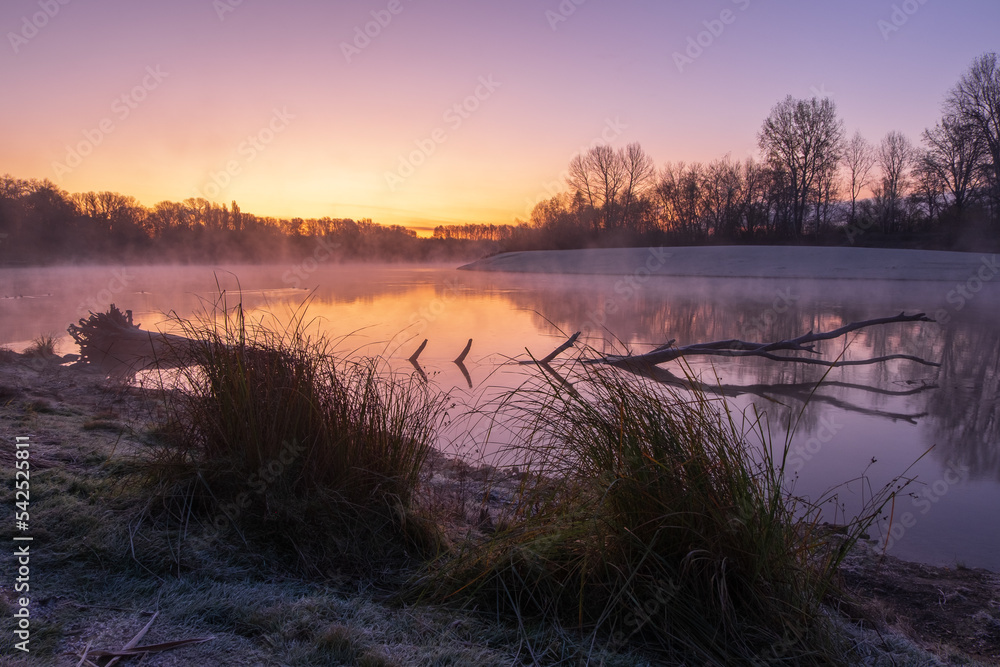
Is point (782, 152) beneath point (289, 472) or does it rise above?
above

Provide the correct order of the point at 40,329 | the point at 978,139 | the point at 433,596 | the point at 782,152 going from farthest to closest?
the point at 782,152
the point at 978,139
the point at 40,329
the point at 433,596

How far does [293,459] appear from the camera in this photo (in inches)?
103

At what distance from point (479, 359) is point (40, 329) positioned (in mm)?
9554

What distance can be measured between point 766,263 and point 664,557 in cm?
3591

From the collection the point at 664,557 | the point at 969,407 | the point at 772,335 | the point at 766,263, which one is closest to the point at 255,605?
the point at 664,557

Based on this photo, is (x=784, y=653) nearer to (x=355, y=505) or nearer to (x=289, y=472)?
(x=355, y=505)

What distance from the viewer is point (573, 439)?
2400 mm

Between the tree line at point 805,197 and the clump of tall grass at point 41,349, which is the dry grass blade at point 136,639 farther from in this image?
the tree line at point 805,197

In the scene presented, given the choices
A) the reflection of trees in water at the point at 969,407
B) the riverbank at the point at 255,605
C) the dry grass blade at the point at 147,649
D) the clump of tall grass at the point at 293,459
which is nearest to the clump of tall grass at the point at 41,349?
the riverbank at the point at 255,605

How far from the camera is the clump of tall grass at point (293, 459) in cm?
251

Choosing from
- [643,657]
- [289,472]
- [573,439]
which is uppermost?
[573,439]

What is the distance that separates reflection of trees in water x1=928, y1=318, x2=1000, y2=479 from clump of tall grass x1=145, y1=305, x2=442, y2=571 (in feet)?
15.7

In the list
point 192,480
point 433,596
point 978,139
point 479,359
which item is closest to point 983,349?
point 479,359

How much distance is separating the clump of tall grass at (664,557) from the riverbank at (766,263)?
32.3 meters
